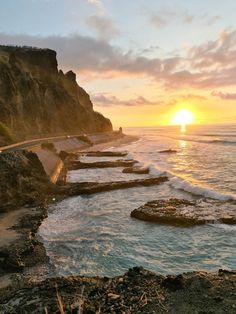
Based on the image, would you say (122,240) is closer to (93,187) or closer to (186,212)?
(186,212)

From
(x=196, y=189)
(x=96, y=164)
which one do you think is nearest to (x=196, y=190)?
(x=196, y=189)

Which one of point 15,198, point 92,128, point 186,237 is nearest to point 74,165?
point 15,198

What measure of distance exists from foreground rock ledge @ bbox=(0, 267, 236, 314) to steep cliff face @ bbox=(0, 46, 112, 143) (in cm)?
3391

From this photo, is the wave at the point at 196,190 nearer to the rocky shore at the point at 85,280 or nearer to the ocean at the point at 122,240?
the ocean at the point at 122,240

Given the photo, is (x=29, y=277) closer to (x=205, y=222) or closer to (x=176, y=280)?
(x=176, y=280)

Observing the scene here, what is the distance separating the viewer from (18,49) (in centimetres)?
8581

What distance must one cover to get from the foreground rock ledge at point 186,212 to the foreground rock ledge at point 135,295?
8745 mm

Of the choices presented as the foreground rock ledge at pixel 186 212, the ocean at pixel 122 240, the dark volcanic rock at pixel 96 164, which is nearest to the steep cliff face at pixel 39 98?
the dark volcanic rock at pixel 96 164

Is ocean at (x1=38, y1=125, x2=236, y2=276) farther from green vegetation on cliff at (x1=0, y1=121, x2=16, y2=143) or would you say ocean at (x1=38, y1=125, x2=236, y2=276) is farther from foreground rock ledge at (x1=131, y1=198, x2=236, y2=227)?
green vegetation on cliff at (x1=0, y1=121, x2=16, y2=143)

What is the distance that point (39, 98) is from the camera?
237ft

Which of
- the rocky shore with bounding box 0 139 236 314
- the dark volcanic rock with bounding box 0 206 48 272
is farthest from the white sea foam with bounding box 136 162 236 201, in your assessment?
the dark volcanic rock with bounding box 0 206 48 272

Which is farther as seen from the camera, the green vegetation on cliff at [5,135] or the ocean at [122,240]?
the green vegetation on cliff at [5,135]

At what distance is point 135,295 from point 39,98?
6706cm

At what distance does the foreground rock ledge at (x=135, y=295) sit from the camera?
8.12m
